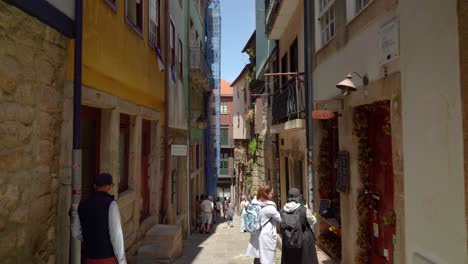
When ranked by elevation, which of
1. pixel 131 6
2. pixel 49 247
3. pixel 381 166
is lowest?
pixel 49 247

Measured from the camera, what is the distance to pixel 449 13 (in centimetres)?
333

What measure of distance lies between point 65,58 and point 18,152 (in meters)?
1.30

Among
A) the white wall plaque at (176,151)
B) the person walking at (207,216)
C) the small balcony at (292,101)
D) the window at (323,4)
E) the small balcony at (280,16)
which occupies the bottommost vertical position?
the person walking at (207,216)

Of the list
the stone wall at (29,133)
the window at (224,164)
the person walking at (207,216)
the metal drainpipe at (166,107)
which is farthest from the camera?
the window at (224,164)

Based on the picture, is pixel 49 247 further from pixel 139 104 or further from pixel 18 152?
pixel 139 104

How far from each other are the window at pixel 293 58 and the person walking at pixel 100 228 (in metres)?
7.75

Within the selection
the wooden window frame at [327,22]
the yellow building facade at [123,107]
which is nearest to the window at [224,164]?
the yellow building facade at [123,107]

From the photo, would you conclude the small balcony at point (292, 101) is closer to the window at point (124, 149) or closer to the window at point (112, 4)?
the window at point (124, 149)

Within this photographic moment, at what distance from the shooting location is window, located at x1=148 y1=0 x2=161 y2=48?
8.51 metres

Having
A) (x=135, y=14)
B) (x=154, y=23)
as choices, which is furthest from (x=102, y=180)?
(x=154, y=23)

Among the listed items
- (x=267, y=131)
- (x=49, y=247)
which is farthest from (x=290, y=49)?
(x=49, y=247)

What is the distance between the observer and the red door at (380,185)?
539cm

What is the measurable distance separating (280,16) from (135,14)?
4747 millimetres

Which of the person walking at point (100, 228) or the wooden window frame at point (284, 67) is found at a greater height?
the wooden window frame at point (284, 67)
